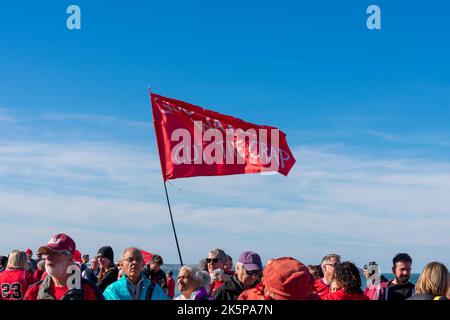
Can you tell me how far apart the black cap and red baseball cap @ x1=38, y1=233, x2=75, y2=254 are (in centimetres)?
384

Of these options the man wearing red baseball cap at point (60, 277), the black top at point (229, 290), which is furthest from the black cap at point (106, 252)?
the man wearing red baseball cap at point (60, 277)

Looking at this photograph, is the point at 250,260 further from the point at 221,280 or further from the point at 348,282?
the point at 348,282

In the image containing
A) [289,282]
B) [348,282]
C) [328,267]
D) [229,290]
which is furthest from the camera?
[328,267]

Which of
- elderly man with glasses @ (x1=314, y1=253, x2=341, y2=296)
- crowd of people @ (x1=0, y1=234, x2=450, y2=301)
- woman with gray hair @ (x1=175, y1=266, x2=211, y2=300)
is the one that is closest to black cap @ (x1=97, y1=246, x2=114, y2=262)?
crowd of people @ (x1=0, y1=234, x2=450, y2=301)

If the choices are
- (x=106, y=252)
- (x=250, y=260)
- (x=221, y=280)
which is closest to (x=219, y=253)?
(x=221, y=280)

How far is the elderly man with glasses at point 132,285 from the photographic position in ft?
24.1

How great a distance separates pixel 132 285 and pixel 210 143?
7063mm

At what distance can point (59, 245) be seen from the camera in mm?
6320

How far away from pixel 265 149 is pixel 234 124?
956 mm

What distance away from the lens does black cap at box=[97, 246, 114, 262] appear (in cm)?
1025

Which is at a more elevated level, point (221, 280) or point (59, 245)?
point (59, 245)

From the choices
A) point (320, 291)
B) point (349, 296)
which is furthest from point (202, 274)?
point (320, 291)

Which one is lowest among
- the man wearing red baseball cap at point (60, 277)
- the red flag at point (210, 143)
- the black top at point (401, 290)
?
the black top at point (401, 290)

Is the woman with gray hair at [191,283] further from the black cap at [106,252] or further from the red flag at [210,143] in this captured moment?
the red flag at [210,143]
